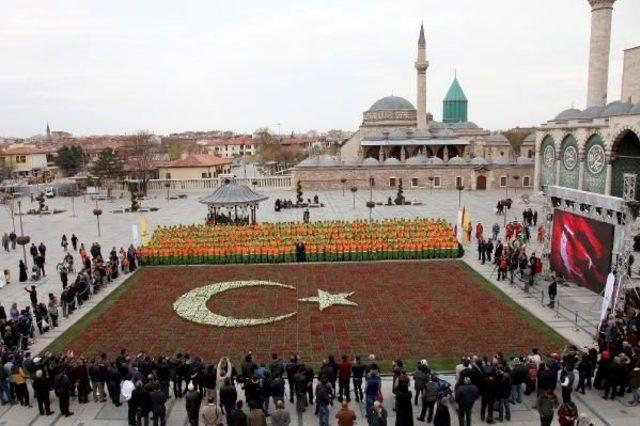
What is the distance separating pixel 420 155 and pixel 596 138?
2451 centimetres

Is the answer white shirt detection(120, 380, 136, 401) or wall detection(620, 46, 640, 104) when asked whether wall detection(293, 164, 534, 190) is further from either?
white shirt detection(120, 380, 136, 401)

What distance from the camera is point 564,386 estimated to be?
35.3 feet

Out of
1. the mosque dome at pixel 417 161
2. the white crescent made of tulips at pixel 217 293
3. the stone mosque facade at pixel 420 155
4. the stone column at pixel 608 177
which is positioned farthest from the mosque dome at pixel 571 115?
the white crescent made of tulips at pixel 217 293

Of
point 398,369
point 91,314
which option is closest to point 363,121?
point 91,314

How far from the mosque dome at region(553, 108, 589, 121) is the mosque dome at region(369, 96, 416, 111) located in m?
37.5

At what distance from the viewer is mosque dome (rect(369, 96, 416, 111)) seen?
262 ft

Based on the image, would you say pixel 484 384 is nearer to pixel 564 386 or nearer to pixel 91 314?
pixel 564 386

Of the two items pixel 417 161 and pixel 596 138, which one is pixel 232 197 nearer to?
pixel 596 138

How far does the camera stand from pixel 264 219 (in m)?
37.6

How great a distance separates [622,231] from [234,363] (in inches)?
458

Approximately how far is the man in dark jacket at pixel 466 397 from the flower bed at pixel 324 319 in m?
2.96

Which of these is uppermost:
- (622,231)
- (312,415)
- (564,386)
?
(622,231)

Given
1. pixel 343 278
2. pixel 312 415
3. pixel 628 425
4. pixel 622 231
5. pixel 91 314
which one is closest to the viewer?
pixel 628 425

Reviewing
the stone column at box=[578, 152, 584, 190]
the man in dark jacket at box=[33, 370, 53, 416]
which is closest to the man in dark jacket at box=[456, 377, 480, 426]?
the man in dark jacket at box=[33, 370, 53, 416]
